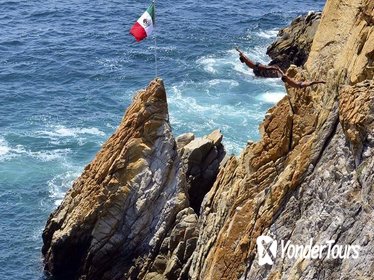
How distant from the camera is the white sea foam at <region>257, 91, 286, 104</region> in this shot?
9154 centimetres

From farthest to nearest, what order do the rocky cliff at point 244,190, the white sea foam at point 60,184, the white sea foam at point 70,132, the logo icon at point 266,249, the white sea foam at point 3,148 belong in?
the white sea foam at point 70,132
the white sea foam at point 3,148
the white sea foam at point 60,184
the logo icon at point 266,249
the rocky cliff at point 244,190

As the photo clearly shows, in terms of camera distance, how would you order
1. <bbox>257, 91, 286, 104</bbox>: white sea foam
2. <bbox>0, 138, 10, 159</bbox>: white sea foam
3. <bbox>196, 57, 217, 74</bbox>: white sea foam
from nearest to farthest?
1. <bbox>0, 138, 10, 159</bbox>: white sea foam
2. <bbox>257, 91, 286, 104</bbox>: white sea foam
3. <bbox>196, 57, 217, 74</bbox>: white sea foam

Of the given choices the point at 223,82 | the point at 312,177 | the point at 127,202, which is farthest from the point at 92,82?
the point at 312,177

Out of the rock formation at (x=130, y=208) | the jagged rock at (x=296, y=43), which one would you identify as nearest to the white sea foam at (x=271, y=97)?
the jagged rock at (x=296, y=43)

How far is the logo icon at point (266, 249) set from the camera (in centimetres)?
4197

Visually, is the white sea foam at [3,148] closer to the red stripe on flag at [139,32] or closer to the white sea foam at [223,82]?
the white sea foam at [223,82]

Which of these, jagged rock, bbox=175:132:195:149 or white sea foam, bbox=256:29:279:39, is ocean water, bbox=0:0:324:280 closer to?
white sea foam, bbox=256:29:279:39

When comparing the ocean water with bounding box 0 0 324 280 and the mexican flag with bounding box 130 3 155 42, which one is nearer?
the mexican flag with bounding box 130 3 155 42

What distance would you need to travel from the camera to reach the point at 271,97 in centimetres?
9256

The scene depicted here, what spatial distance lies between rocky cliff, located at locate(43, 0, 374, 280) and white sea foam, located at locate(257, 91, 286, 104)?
2769 centimetres

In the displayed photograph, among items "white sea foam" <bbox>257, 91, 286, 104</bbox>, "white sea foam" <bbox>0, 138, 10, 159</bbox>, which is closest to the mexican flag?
"white sea foam" <bbox>0, 138, 10, 159</bbox>

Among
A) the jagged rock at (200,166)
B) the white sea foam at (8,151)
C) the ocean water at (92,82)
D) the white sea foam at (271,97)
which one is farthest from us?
the white sea foam at (271,97)

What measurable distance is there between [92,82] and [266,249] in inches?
2321

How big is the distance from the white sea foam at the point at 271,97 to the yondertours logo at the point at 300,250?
164ft
